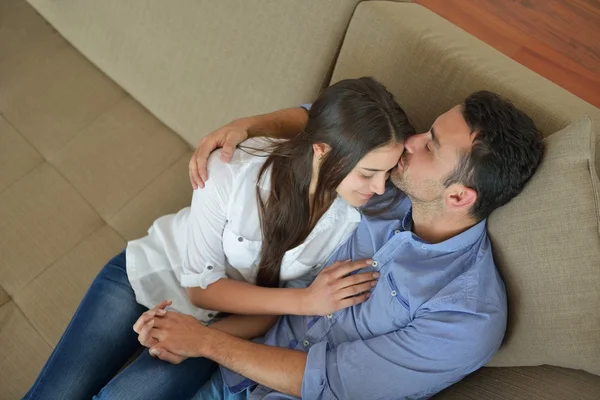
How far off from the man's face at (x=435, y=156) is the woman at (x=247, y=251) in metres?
0.04

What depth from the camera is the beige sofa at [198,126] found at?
0.97 metres

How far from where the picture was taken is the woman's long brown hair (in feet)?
3.38

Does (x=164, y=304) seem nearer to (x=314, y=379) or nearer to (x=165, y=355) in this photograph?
(x=165, y=355)

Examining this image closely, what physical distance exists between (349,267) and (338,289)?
6 cm

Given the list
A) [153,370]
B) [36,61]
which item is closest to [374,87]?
[153,370]

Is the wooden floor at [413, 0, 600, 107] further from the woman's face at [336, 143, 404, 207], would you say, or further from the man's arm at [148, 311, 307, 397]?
the man's arm at [148, 311, 307, 397]

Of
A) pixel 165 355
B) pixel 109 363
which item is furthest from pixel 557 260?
pixel 109 363

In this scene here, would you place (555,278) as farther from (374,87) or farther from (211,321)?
(211,321)

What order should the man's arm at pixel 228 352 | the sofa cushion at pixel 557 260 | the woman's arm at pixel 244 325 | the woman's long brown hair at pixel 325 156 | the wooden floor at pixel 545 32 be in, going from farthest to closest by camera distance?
the wooden floor at pixel 545 32 < the woman's arm at pixel 244 325 < the man's arm at pixel 228 352 < the woman's long brown hair at pixel 325 156 < the sofa cushion at pixel 557 260

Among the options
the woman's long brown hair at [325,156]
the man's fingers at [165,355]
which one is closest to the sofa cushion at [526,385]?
the woman's long brown hair at [325,156]

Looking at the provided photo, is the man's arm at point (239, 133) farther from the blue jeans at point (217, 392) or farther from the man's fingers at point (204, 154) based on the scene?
the blue jeans at point (217, 392)

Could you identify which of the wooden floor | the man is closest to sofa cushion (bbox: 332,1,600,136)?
the man

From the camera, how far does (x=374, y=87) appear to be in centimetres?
106

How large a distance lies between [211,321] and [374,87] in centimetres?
71
